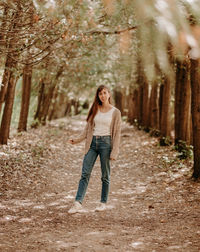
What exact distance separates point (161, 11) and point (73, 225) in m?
4.70

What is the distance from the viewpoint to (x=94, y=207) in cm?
726

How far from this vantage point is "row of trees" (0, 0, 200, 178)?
1888mm

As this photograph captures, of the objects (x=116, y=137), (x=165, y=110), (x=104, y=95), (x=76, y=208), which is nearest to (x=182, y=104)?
(x=165, y=110)

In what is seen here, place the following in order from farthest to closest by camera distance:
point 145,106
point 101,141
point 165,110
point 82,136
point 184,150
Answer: point 145,106, point 165,110, point 184,150, point 82,136, point 101,141

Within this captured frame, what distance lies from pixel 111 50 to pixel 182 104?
27.4 feet

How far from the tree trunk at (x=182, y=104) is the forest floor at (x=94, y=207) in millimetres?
898

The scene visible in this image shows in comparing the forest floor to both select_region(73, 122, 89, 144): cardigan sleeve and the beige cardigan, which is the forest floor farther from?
select_region(73, 122, 89, 144): cardigan sleeve

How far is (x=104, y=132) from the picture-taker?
257 inches

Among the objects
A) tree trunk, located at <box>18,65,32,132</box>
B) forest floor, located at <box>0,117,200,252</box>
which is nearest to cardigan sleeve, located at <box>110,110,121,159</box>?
forest floor, located at <box>0,117,200,252</box>

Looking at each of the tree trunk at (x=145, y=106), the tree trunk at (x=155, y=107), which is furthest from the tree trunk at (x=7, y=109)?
the tree trunk at (x=145, y=106)

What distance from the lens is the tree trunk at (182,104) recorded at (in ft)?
40.7

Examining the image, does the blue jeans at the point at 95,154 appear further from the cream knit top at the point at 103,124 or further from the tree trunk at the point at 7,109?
the tree trunk at the point at 7,109

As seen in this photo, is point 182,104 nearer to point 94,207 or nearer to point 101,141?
point 94,207

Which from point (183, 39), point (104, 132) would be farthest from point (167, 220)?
point (183, 39)
